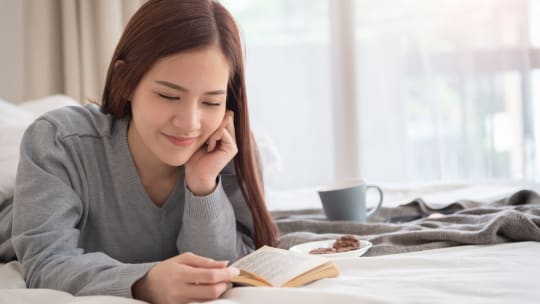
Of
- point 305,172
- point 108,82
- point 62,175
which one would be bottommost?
point 305,172

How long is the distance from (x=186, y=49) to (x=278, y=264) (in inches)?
16.7

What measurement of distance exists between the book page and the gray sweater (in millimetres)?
212

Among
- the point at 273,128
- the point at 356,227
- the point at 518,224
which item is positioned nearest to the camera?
the point at 518,224

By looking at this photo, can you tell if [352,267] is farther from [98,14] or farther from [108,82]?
[98,14]

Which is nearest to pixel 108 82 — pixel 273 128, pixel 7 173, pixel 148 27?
Answer: pixel 148 27

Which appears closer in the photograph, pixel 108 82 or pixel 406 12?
pixel 108 82

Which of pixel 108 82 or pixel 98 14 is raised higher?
pixel 98 14

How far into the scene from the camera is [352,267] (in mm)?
1157

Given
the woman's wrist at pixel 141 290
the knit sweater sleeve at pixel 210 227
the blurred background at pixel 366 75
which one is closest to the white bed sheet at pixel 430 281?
the woman's wrist at pixel 141 290

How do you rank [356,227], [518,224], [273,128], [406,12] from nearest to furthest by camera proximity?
[518,224] → [356,227] → [406,12] → [273,128]

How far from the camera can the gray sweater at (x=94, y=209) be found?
1114 millimetres

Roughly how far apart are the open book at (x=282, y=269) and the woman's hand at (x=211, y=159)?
24 centimetres

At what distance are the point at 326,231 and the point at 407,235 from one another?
296 mm

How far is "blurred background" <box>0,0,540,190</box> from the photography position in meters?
3.10
